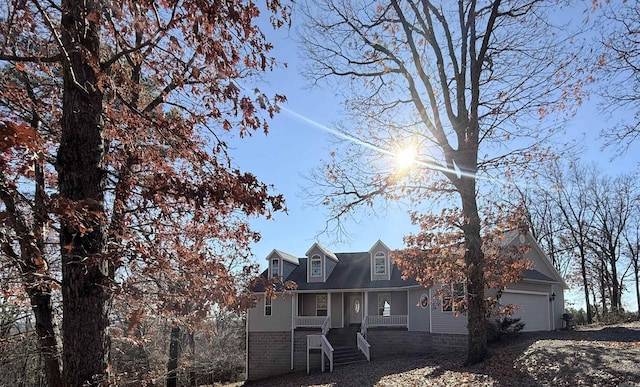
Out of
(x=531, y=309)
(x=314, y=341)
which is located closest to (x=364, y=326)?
(x=314, y=341)

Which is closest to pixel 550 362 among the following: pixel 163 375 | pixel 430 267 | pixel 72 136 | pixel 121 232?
pixel 430 267

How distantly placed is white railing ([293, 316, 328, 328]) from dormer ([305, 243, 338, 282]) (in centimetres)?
198

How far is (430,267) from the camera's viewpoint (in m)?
12.7

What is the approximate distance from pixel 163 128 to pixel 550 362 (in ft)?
34.5

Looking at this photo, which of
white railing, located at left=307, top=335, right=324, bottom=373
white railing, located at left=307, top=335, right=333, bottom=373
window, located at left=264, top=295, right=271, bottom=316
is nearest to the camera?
white railing, located at left=307, top=335, right=333, bottom=373

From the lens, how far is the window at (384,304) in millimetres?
23781

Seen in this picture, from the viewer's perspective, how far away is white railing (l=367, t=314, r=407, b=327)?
21328 mm

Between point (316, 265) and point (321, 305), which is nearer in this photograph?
point (316, 265)

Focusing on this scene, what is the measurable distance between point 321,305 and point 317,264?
231 centimetres

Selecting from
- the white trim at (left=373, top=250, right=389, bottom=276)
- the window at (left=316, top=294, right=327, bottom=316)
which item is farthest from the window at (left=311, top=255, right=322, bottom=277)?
the white trim at (left=373, top=250, right=389, bottom=276)

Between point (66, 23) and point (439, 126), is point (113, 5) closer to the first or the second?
point (66, 23)

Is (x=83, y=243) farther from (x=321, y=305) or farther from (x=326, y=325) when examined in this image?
(x=321, y=305)

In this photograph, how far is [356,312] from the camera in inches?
959

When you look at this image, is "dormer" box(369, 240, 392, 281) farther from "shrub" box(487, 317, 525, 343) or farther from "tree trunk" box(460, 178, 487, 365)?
"tree trunk" box(460, 178, 487, 365)
